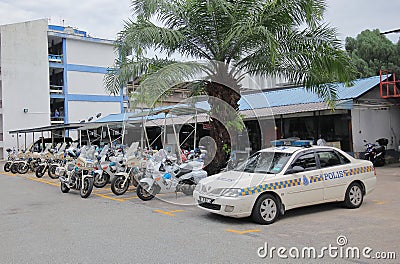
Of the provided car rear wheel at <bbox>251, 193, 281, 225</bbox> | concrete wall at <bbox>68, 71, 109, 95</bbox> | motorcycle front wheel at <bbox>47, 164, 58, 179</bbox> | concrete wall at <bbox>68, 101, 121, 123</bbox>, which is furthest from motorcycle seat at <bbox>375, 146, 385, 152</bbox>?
concrete wall at <bbox>68, 101, 121, 123</bbox>

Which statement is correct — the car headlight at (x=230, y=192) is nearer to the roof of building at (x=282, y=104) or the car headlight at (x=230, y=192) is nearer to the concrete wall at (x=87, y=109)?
the roof of building at (x=282, y=104)

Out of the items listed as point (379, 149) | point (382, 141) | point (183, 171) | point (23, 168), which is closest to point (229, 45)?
point (183, 171)

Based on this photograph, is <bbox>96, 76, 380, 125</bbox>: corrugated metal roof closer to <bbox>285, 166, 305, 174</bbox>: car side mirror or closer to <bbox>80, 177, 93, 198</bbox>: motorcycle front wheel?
<bbox>80, 177, 93, 198</bbox>: motorcycle front wheel

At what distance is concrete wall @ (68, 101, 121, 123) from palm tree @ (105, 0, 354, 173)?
25.9 meters

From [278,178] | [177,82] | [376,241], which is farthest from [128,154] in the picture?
[376,241]

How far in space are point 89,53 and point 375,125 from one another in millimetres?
27647

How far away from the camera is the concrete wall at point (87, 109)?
36375 millimetres

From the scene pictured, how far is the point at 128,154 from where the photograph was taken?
11.4 metres

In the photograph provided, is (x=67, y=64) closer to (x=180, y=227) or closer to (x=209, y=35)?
(x=209, y=35)

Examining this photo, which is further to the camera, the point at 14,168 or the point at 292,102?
the point at 14,168

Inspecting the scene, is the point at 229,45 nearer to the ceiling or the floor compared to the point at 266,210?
nearer to the ceiling

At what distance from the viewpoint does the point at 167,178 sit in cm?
1016

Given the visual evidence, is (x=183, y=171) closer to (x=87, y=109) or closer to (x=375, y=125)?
(x=375, y=125)

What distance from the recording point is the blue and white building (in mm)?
33031
